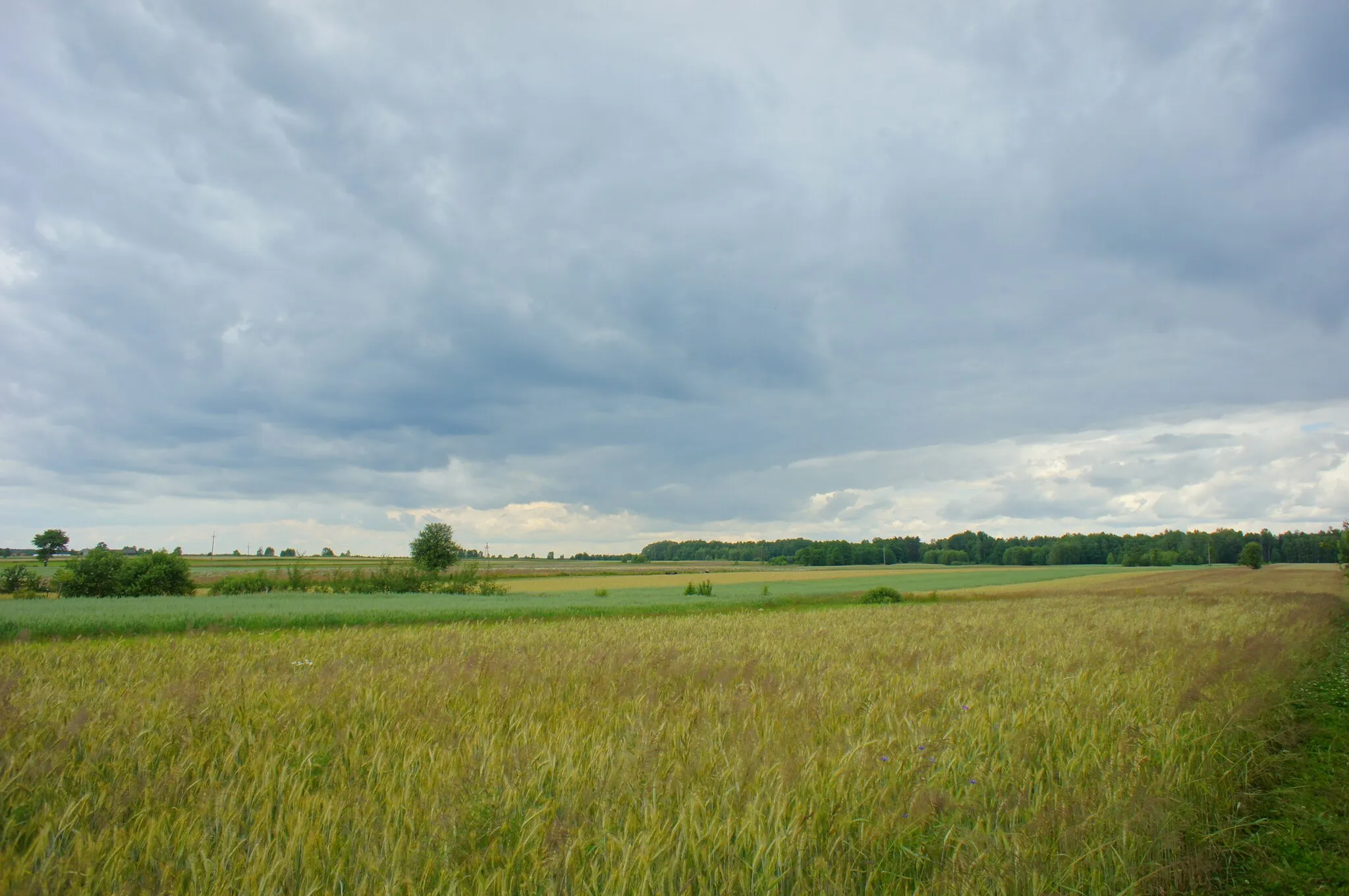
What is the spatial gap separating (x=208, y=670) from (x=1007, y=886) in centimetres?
977

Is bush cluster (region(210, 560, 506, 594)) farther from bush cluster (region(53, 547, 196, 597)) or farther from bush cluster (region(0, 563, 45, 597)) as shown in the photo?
bush cluster (region(0, 563, 45, 597))

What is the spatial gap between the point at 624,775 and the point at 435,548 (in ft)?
244

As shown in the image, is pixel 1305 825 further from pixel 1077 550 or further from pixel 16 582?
pixel 1077 550

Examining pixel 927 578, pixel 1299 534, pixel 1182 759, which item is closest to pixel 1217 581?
pixel 927 578

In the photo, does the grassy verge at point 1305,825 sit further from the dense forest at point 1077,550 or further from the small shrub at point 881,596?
the dense forest at point 1077,550

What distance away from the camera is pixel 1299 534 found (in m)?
166

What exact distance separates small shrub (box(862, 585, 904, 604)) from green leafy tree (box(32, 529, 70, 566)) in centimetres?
15341

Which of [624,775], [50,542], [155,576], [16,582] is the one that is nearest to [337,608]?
[155,576]

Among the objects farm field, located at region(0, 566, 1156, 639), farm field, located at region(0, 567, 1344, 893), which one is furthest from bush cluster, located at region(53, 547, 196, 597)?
farm field, located at region(0, 567, 1344, 893)

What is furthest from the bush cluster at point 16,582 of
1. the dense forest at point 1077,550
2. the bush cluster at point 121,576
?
the dense forest at point 1077,550

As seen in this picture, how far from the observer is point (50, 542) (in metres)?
123

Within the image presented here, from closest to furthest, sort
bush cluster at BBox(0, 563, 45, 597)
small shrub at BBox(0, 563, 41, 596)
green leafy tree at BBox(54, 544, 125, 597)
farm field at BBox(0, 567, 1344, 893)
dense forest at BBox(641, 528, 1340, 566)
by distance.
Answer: farm field at BBox(0, 567, 1344, 893) → green leafy tree at BBox(54, 544, 125, 597) → bush cluster at BBox(0, 563, 45, 597) → small shrub at BBox(0, 563, 41, 596) → dense forest at BBox(641, 528, 1340, 566)

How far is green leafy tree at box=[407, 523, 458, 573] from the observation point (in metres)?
71.8

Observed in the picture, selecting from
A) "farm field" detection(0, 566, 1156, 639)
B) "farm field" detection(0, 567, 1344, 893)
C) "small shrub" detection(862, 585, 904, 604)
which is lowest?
"small shrub" detection(862, 585, 904, 604)
